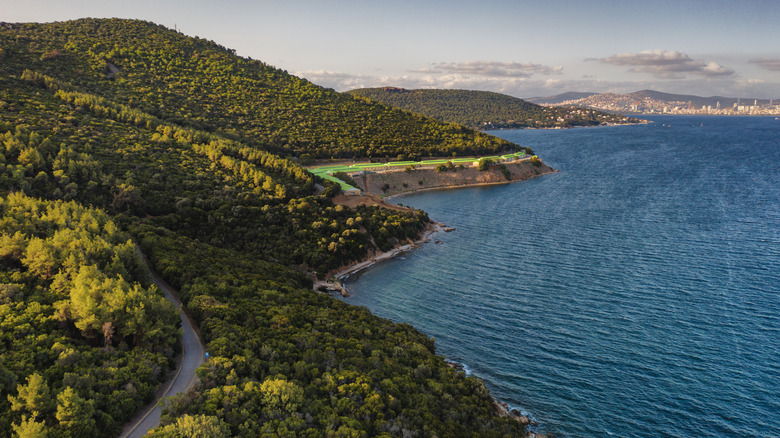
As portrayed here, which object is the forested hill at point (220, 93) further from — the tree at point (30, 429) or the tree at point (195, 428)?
the tree at point (195, 428)

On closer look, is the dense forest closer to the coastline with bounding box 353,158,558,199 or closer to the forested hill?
the forested hill

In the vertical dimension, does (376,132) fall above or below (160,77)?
below

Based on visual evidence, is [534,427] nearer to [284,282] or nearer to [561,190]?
[284,282]

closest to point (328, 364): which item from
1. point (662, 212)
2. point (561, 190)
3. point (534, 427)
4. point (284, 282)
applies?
point (534, 427)

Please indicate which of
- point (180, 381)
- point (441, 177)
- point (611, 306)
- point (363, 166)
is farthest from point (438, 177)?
point (180, 381)

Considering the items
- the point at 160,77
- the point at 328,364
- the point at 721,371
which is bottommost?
the point at 721,371

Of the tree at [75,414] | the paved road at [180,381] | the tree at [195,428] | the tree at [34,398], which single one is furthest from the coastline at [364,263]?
the tree at [34,398]
